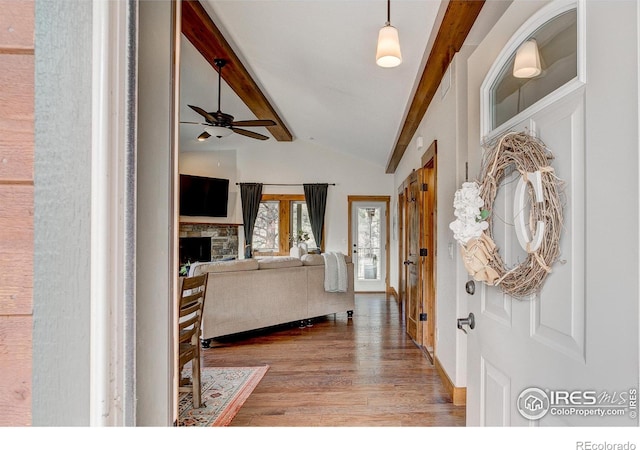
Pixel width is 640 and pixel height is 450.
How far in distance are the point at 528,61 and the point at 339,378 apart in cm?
264

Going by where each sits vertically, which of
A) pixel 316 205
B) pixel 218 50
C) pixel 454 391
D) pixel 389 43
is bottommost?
pixel 454 391

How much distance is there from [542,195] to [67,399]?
3.41ft

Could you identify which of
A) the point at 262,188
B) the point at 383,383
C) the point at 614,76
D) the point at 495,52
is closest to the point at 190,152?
the point at 262,188

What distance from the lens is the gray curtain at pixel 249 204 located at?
7.86 metres

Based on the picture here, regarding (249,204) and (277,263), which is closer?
(277,263)

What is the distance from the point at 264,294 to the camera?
4.38m

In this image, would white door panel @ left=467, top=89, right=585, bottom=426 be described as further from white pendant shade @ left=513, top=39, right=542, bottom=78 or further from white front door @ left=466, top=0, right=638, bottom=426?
white pendant shade @ left=513, top=39, right=542, bottom=78

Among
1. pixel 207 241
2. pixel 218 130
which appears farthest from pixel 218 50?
pixel 207 241

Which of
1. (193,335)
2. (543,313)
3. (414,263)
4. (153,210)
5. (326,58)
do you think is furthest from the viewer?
(414,263)

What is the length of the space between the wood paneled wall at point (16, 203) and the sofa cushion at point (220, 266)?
11.3ft

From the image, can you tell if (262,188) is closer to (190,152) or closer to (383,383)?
(190,152)

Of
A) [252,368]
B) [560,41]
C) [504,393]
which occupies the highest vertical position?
[560,41]

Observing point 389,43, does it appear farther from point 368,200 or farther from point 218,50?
point 368,200

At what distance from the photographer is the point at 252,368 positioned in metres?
3.25
